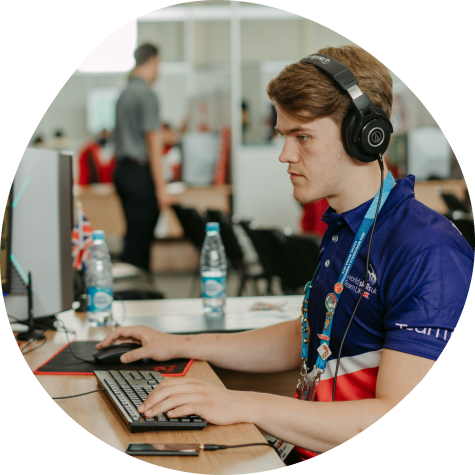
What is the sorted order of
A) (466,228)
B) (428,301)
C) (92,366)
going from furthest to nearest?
1. (466,228)
2. (92,366)
3. (428,301)

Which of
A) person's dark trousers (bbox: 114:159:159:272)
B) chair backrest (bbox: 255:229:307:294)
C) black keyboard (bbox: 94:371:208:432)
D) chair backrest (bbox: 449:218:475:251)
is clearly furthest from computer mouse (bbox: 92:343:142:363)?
person's dark trousers (bbox: 114:159:159:272)

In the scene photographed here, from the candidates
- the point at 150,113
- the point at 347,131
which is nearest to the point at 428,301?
the point at 347,131

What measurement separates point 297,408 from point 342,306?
284 mm

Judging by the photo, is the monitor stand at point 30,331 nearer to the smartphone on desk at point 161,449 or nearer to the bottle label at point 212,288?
the bottle label at point 212,288

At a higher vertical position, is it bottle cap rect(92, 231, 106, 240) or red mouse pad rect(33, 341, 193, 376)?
bottle cap rect(92, 231, 106, 240)

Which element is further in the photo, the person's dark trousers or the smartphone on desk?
the person's dark trousers

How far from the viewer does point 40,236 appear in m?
1.65

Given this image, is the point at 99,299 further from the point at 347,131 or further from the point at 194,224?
the point at 194,224

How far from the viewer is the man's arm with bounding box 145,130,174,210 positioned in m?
4.07

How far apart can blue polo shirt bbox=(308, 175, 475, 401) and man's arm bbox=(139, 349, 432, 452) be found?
0.05 meters

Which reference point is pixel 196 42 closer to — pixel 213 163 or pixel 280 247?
pixel 213 163

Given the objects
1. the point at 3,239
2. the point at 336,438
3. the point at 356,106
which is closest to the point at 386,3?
the point at 356,106

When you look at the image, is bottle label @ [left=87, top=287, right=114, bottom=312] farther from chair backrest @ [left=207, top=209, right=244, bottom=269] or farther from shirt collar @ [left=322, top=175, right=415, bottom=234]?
chair backrest @ [left=207, top=209, right=244, bottom=269]

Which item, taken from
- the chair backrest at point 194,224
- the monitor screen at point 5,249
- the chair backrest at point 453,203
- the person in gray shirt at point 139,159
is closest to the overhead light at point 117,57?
the chair backrest at point 194,224
